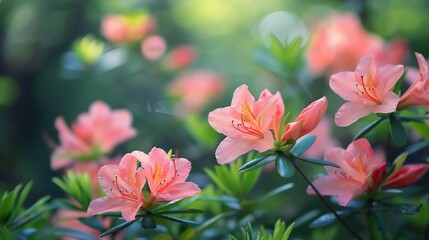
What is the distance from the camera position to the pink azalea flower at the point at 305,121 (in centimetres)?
116

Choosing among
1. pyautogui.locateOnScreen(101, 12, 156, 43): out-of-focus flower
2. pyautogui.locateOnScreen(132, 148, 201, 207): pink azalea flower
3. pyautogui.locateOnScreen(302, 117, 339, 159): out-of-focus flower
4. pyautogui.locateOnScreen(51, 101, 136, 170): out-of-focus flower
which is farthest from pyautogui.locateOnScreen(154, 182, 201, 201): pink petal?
pyautogui.locateOnScreen(101, 12, 156, 43): out-of-focus flower

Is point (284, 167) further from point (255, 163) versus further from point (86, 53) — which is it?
point (86, 53)

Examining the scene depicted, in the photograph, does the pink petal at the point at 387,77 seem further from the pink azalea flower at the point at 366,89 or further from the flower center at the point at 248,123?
the flower center at the point at 248,123

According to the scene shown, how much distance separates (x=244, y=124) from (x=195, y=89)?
1424 millimetres

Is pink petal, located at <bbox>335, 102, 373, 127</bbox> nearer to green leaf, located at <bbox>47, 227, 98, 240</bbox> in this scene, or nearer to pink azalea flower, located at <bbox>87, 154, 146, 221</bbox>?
pink azalea flower, located at <bbox>87, 154, 146, 221</bbox>

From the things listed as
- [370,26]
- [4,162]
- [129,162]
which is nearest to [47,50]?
[4,162]

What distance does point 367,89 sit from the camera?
119 cm

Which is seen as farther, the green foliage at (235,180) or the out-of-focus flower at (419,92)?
the green foliage at (235,180)

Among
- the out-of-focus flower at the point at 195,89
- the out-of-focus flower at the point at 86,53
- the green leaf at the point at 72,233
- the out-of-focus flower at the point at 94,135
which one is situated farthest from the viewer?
the out-of-focus flower at the point at 195,89

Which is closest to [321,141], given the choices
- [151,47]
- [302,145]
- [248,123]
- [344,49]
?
[344,49]

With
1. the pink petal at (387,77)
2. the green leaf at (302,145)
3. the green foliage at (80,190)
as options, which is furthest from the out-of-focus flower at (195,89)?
the pink petal at (387,77)

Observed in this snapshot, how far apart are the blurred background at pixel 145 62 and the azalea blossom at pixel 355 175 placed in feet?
2.27

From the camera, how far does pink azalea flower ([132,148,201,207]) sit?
115 cm

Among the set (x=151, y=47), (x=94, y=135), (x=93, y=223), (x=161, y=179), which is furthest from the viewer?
(x=151, y=47)
